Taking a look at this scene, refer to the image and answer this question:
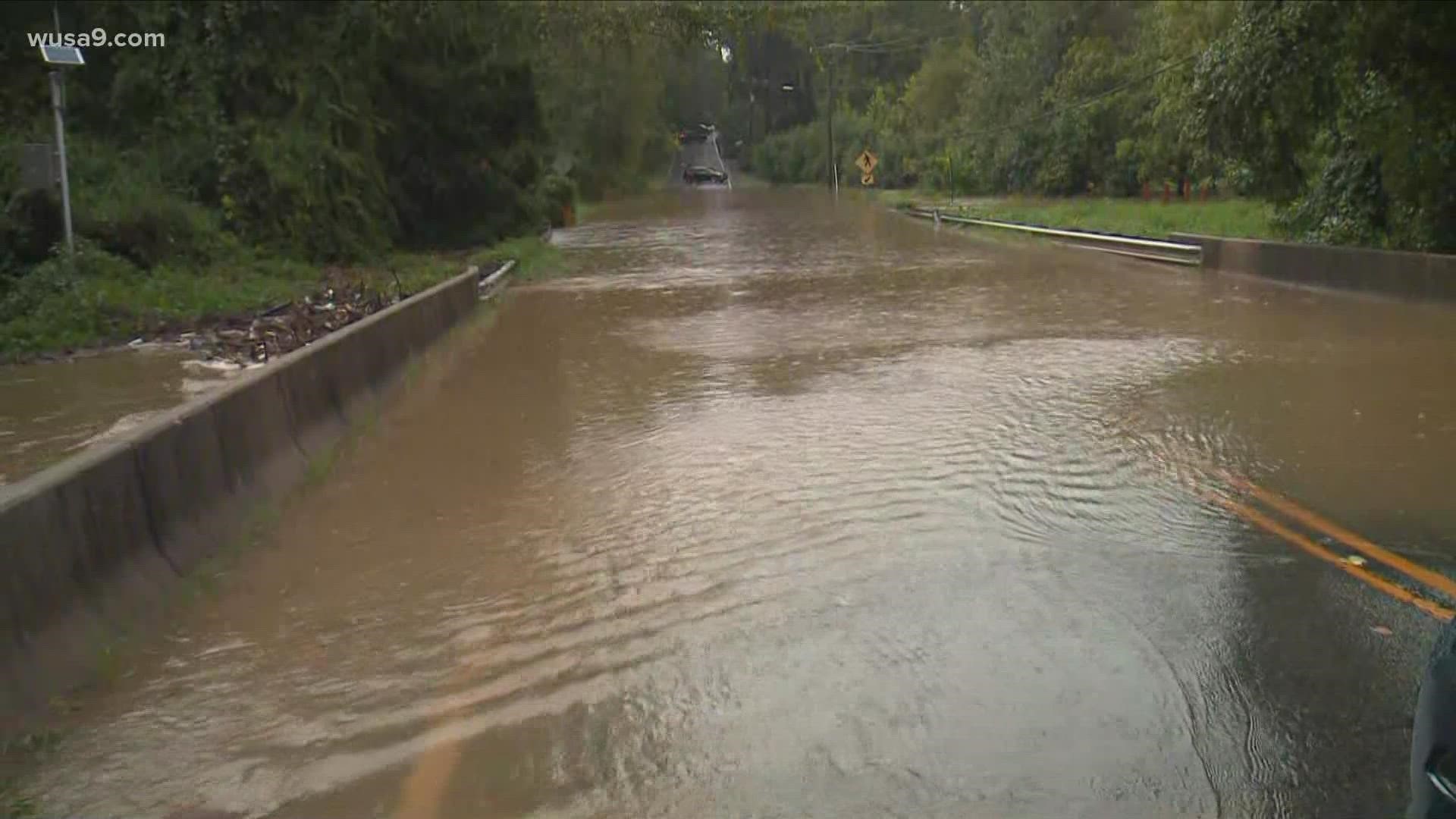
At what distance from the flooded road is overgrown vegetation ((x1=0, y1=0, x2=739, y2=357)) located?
7847 mm

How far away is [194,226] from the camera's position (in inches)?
790

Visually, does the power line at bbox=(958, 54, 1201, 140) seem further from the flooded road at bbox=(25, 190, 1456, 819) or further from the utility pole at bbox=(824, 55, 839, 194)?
the flooded road at bbox=(25, 190, 1456, 819)

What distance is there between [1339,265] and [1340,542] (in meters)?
12.8

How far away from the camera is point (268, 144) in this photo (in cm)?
2245

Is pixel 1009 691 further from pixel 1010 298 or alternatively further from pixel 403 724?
pixel 1010 298

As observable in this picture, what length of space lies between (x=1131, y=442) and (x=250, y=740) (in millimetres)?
6464

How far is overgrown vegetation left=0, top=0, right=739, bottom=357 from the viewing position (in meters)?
17.6

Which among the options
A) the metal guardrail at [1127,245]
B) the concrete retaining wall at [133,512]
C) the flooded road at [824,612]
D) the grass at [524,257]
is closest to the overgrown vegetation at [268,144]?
the grass at [524,257]

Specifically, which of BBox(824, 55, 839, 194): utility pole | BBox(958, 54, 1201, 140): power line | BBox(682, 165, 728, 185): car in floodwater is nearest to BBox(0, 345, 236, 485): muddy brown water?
BBox(958, 54, 1201, 140): power line

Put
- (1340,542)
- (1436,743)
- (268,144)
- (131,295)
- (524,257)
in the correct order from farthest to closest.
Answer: (524,257), (268,144), (131,295), (1340,542), (1436,743)

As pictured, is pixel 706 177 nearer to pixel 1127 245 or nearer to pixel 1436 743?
pixel 1127 245

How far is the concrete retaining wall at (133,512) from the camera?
5.11m

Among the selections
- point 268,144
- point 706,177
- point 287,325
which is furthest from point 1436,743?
point 706,177

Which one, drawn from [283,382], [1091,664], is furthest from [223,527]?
[1091,664]
